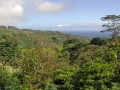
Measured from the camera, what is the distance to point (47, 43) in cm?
1560

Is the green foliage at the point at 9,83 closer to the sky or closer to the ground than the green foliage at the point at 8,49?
closer to the ground

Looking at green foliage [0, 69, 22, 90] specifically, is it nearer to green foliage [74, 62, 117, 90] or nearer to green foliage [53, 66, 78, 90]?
green foliage [53, 66, 78, 90]

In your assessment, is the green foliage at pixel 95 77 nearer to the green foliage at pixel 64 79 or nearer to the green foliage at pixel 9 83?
the green foliage at pixel 64 79

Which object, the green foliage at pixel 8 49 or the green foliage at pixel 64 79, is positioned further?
the green foliage at pixel 8 49

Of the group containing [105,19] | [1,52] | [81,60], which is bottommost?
[81,60]

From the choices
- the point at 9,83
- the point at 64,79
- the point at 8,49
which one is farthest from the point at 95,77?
the point at 8,49

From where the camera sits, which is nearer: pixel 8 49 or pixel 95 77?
pixel 95 77

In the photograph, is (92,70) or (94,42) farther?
(94,42)

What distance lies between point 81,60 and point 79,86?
465 inches

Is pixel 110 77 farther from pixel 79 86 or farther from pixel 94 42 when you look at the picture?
pixel 94 42

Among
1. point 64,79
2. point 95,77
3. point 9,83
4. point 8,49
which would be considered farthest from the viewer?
point 8,49

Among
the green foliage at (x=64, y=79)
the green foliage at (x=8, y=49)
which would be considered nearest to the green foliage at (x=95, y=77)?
the green foliage at (x=64, y=79)

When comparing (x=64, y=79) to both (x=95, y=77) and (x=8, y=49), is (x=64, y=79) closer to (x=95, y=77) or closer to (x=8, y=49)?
(x=95, y=77)

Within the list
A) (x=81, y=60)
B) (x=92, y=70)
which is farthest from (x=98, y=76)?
(x=81, y=60)
